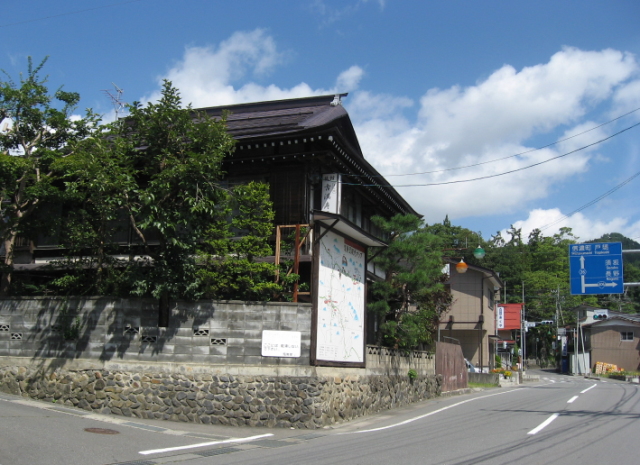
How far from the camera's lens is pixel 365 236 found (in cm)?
1694

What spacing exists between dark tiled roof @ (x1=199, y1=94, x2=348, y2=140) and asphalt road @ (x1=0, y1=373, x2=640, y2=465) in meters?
8.68

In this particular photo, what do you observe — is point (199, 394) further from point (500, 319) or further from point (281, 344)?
point (500, 319)

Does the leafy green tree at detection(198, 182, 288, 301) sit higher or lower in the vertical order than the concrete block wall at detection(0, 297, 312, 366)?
higher

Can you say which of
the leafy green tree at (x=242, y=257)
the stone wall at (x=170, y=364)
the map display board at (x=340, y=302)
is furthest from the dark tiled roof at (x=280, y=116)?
the stone wall at (x=170, y=364)

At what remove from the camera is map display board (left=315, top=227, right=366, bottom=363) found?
14.6m

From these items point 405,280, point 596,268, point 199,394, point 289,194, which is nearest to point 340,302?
point 289,194

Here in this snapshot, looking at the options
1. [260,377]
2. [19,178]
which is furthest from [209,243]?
[19,178]

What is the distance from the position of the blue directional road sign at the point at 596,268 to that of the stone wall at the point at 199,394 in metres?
9.50

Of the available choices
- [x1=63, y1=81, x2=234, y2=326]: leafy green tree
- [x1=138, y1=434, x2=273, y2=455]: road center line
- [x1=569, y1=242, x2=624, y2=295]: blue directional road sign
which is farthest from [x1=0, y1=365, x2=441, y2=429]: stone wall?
[x1=569, y1=242, x2=624, y2=295]: blue directional road sign

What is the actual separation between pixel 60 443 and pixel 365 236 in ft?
33.3

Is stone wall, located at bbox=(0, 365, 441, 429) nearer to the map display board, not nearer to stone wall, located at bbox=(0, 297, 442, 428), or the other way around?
stone wall, located at bbox=(0, 297, 442, 428)

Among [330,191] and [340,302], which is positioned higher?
[330,191]

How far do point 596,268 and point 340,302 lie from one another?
9065mm

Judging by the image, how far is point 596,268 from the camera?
18312 millimetres
